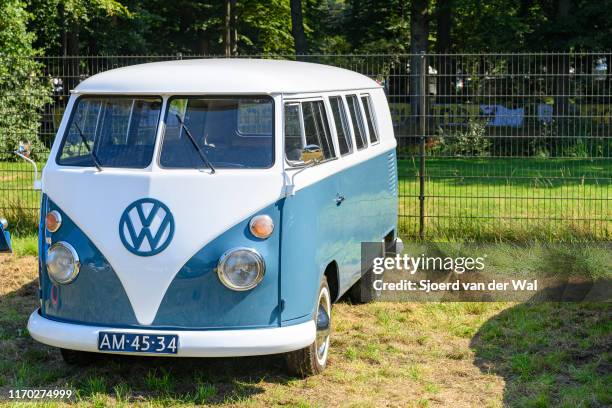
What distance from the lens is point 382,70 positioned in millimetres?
12719

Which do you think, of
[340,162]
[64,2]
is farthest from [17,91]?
[64,2]

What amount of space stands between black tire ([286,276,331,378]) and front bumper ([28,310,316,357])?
30 cm

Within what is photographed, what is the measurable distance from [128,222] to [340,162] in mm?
1884

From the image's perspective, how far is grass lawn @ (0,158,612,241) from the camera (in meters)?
11.7

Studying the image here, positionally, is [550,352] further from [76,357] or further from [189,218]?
[76,357]

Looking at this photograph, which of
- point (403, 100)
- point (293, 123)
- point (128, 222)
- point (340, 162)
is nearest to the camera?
point (128, 222)

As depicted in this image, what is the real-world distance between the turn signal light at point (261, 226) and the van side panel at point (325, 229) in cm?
12

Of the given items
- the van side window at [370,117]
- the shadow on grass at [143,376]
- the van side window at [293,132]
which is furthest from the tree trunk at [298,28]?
the van side window at [293,132]

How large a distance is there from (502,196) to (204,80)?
7059 mm

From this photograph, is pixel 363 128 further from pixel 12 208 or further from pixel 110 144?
pixel 12 208

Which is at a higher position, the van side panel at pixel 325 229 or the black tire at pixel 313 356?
the van side panel at pixel 325 229

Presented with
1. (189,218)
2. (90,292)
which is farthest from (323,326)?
(90,292)

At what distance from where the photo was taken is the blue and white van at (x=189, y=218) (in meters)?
6.23

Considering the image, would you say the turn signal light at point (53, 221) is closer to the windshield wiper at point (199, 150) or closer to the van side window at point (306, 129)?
the windshield wiper at point (199, 150)
